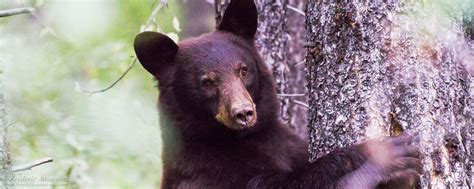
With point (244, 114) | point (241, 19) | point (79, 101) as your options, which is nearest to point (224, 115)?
point (244, 114)

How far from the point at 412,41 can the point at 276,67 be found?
3.16 metres

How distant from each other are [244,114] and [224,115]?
0.66ft

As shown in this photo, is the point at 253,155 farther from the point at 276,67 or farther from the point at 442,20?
the point at 276,67

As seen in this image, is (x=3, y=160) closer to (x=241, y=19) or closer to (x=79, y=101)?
(x=241, y=19)

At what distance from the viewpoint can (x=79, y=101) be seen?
7.41 metres

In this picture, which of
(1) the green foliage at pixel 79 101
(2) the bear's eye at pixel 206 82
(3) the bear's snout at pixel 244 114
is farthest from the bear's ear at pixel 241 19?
(1) the green foliage at pixel 79 101

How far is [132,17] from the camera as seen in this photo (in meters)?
8.53

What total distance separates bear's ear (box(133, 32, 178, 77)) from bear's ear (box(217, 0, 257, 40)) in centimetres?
39

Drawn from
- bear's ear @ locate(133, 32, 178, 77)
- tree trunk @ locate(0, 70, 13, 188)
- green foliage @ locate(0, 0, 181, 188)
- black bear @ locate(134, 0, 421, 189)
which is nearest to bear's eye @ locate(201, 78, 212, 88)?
black bear @ locate(134, 0, 421, 189)

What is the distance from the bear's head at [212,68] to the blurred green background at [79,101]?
5.02ft

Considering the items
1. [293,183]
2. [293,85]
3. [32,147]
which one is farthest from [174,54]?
[293,85]

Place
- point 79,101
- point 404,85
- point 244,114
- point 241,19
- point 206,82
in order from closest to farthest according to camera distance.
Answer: point 404,85 < point 244,114 < point 206,82 < point 241,19 < point 79,101

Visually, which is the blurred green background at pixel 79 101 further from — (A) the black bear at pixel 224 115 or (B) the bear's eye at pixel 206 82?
(B) the bear's eye at pixel 206 82

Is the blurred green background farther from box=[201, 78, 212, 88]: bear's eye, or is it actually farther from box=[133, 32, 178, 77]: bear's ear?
box=[201, 78, 212, 88]: bear's eye
